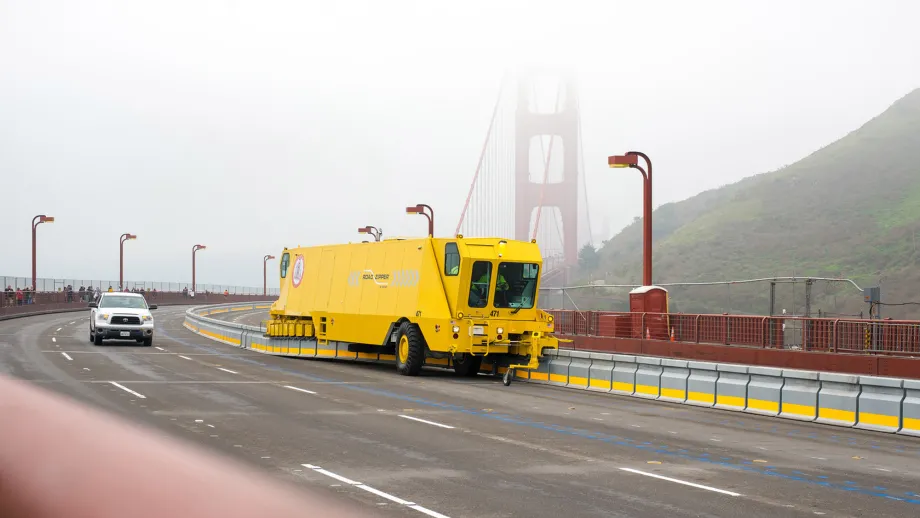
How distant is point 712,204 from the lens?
163750 mm

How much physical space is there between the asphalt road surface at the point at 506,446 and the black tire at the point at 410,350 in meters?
1.39

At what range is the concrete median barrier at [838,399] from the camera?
1722 cm

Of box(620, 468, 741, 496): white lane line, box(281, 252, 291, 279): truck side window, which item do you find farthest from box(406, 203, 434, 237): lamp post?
box(620, 468, 741, 496): white lane line

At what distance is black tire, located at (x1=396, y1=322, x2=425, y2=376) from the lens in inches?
1019

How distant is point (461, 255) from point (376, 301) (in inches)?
145

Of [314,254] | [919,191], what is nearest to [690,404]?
[314,254]

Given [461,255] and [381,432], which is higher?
[461,255]

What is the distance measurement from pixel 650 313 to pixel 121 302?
1904 centimetres

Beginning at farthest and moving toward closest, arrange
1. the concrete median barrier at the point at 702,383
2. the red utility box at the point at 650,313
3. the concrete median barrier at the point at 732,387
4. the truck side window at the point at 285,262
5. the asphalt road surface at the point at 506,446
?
1. the truck side window at the point at 285,262
2. the red utility box at the point at 650,313
3. the concrete median barrier at the point at 702,383
4. the concrete median barrier at the point at 732,387
5. the asphalt road surface at the point at 506,446

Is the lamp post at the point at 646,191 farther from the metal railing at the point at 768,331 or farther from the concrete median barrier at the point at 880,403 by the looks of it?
the concrete median barrier at the point at 880,403

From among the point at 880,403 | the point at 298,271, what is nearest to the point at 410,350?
the point at 298,271

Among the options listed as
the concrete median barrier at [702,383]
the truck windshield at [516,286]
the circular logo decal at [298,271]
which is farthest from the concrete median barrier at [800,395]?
the circular logo decal at [298,271]

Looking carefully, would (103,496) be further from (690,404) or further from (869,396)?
(690,404)

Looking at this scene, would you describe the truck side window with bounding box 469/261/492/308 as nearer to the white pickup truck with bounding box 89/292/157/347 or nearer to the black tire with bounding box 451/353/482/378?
the black tire with bounding box 451/353/482/378
